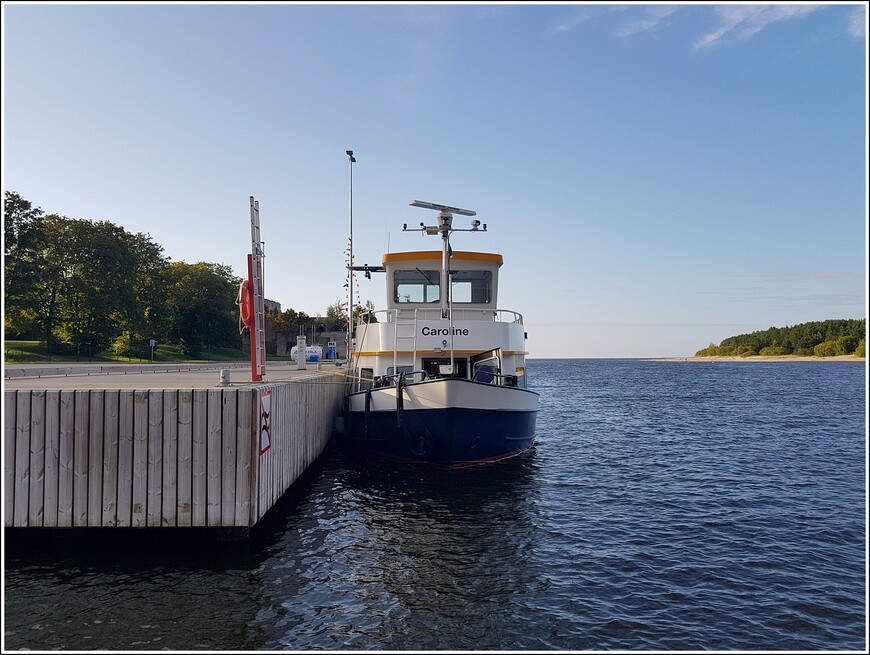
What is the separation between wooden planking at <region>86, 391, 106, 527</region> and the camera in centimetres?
877

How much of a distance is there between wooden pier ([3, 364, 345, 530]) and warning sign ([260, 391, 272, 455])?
1.18 feet

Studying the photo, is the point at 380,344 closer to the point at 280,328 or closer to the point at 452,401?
the point at 452,401

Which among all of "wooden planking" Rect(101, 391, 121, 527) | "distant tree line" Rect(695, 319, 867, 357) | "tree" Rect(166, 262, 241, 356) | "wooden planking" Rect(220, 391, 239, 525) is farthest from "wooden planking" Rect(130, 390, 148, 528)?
"distant tree line" Rect(695, 319, 867, 357)

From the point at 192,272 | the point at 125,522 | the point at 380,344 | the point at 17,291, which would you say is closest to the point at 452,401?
the point at 380,344

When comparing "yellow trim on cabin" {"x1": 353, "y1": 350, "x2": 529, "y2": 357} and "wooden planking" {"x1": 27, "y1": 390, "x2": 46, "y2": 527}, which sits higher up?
"yellow trim on cabin" {"x1": 353, "y1": 350, "x2": 529, "y2": 357}

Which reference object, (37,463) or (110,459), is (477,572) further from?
(37,463)

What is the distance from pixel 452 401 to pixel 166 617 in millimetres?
8423

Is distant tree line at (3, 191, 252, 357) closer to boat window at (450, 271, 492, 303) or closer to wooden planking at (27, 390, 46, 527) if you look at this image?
boat window at (450, 271, 492, 303)

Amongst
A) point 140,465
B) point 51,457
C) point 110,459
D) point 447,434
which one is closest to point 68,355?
point 447,434

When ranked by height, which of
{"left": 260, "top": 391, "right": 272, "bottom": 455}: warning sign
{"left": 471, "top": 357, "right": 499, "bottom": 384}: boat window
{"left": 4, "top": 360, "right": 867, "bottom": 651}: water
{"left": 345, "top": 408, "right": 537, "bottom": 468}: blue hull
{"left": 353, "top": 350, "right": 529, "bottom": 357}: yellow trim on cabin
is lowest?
{"left": 4, "top": 360, "right": 867, "bottom": 651}: water

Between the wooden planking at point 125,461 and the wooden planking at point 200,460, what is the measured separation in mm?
949

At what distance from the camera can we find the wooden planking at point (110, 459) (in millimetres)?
8789

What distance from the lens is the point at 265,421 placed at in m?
9.87

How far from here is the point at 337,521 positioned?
1170 cm
